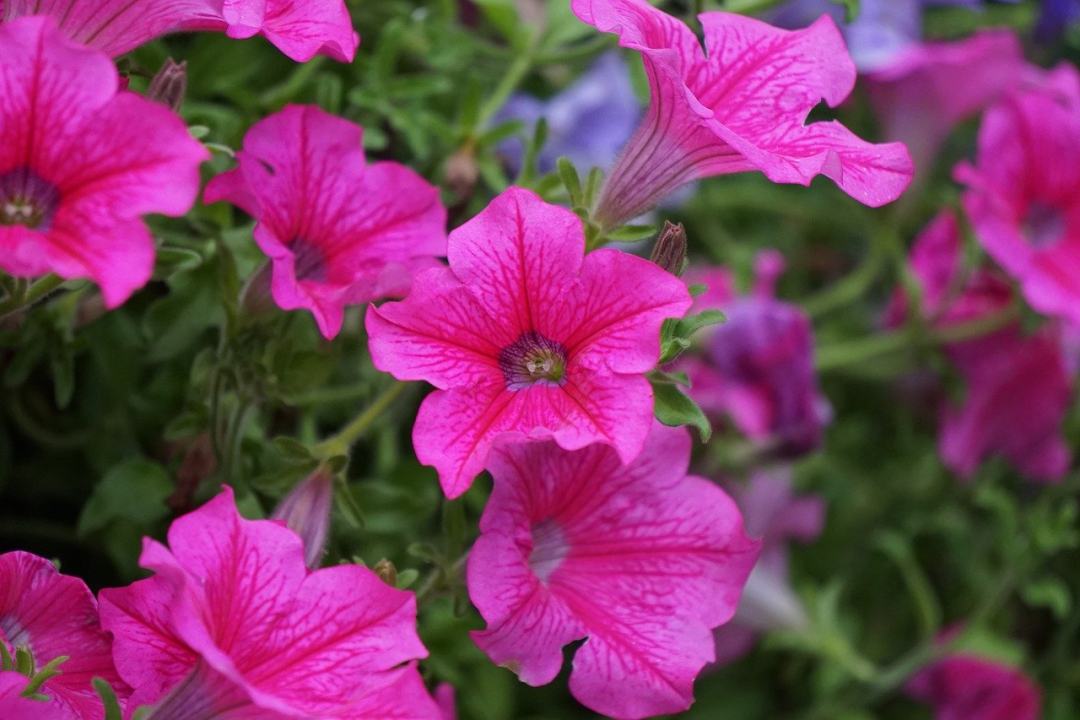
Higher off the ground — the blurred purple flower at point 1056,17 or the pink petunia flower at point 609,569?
the pink petunia flower at point 609,569

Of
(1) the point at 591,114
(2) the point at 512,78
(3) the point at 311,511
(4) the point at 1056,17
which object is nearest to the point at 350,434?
(3) the point at 311,511

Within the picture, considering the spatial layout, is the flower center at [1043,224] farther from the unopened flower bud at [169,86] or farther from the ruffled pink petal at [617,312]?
the unopened flower bud at [169,86]

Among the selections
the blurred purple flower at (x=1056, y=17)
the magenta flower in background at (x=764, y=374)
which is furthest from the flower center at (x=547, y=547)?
the blurred purple flower at (x=1056, y=17)

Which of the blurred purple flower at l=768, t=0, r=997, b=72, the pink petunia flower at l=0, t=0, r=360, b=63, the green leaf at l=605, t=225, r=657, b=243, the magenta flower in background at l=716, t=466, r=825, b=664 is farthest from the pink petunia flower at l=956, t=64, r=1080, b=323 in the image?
the pink petunia flower at l=0, t=0, r=360, b=63

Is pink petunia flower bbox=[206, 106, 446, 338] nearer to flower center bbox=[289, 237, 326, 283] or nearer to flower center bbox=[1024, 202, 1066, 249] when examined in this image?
flower center bbox=[289, 237, 326, 283]

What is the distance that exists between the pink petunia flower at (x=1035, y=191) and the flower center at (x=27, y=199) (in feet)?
1.93

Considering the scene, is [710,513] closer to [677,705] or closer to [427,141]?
[677,705]

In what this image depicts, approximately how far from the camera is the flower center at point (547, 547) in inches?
21.6

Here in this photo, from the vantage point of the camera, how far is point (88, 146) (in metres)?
0.45

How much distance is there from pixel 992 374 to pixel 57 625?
743 millimetres

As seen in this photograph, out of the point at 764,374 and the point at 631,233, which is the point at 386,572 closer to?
the point at 631,233

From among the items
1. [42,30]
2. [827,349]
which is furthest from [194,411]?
[827,349]

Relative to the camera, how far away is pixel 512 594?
51 cm

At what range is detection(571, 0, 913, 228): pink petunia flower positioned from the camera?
516 millimetres
